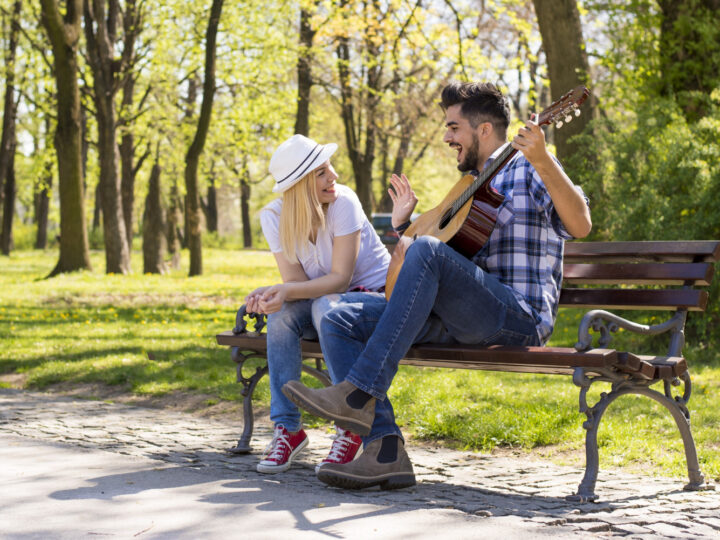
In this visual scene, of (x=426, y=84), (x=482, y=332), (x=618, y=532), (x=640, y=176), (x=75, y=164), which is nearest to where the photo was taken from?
(x=618, y=532)

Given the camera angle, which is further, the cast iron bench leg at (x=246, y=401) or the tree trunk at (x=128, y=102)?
the tree trunk at (x=128, y=102)

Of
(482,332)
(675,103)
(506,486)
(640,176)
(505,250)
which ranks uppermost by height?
(675,103)

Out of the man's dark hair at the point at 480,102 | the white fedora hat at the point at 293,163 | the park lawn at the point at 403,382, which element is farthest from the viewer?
the park lawn at the point at 403,382

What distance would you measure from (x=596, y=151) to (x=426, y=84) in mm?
15402

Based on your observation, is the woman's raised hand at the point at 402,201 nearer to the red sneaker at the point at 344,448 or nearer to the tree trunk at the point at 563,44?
the red sneaker at the point at 344,448

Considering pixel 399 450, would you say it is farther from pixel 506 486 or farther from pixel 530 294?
pixel 530 294

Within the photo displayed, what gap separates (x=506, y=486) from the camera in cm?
406

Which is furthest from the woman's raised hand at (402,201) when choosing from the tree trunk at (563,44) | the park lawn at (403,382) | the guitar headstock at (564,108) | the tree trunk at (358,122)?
the tree trunk at (358,122)

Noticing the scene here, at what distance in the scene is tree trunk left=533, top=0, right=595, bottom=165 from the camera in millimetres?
9766

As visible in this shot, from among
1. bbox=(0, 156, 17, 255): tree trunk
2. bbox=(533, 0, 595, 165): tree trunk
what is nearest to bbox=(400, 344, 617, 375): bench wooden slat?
bbox=(533, 0, 595, 165): tree trunk

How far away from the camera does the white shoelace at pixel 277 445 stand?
4.32 m

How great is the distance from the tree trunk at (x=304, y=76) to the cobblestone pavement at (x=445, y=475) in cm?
1378

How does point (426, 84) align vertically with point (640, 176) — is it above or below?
above

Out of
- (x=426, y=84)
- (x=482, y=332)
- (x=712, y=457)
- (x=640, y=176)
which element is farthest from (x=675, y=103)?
(x=426, y=84)
